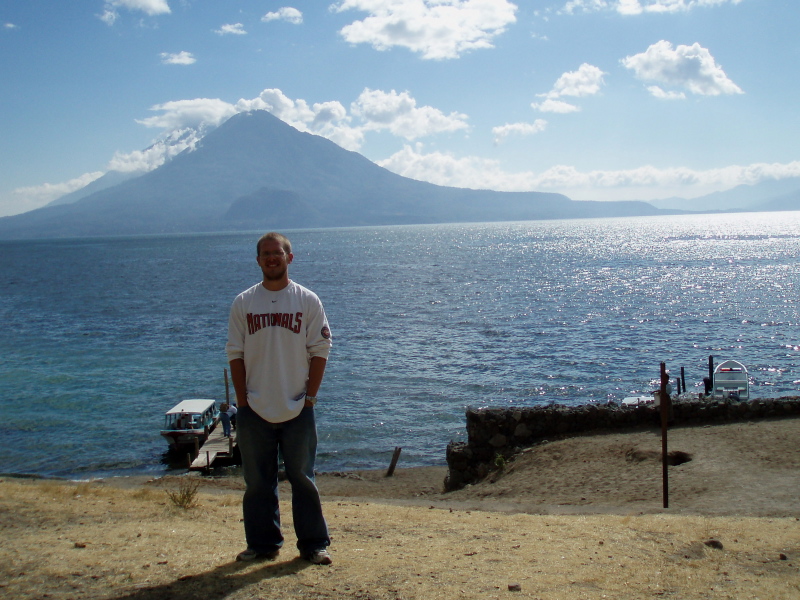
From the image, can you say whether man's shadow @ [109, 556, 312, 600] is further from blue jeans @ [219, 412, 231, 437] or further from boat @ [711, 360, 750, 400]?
boat @ [711, 360, 750, 400]

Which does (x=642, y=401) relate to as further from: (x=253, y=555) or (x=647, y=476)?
(x=253, y=555)

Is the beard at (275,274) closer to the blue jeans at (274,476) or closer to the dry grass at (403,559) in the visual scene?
the blue jeans at (274,476)

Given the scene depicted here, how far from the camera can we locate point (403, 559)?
548 centimetres

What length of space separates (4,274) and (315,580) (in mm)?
116447

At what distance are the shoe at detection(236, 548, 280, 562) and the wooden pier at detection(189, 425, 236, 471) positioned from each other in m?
16.3

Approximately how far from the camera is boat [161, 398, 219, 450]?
22.4m

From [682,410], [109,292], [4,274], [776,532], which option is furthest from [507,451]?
[4,274]

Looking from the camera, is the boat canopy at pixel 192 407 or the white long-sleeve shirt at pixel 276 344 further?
the boat canopy at pixel 192 407

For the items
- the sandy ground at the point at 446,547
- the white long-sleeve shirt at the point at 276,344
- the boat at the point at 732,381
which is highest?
the white long-sleeve shirt at the point at 276,344

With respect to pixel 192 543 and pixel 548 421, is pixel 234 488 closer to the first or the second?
pixel 548 421

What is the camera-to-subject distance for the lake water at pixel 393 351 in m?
23.8

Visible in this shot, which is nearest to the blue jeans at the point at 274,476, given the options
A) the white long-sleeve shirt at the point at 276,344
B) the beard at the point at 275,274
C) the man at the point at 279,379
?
the man at the point at 279,379

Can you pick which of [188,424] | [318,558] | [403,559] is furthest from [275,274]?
[188,424]

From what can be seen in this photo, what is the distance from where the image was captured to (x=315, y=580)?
15.8 ft
